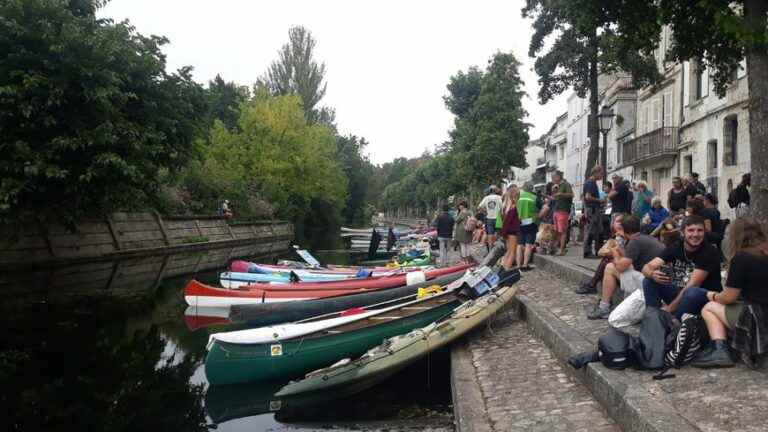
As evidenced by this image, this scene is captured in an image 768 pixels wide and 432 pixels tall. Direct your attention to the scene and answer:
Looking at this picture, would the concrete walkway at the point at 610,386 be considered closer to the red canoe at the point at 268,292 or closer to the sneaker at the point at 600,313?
the sneaker at the point at 600,313

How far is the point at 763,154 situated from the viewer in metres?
7.90

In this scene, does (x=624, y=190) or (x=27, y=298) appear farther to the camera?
(x=27, y=298)

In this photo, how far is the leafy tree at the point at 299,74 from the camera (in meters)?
59.2

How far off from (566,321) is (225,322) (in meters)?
7.49

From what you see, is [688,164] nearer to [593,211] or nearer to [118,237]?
[593,211]

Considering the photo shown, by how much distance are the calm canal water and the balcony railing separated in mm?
22437

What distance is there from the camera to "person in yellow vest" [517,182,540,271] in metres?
12.3

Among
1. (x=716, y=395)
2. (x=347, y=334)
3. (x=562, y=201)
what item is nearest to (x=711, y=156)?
(x=562, y=201)

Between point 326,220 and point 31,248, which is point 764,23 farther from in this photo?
point 326,220

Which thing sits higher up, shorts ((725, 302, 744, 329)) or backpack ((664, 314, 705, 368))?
shorts ((725, 302, 744, 329))

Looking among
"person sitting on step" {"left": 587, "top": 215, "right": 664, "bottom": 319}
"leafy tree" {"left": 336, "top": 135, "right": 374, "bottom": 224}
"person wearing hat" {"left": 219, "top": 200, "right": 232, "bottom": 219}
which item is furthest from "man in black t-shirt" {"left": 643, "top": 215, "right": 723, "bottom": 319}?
"leafy tree" {"left": 336, "top": 135, "right": 374, "bottom": 224}

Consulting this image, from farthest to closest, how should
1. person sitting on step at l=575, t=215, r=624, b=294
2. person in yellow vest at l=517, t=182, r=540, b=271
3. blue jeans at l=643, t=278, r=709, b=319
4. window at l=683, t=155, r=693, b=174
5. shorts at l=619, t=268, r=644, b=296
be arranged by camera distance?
window at l=683, t=155, r=693, b=174, person in yellow vest at l=517, t=182, r=540, b=271, person sitting on step at l=575, t=215, r=624, b=294, shorts at l=619, t=268, r=644, b=296, blue jeans at l=643, t=278, r=709, b=319

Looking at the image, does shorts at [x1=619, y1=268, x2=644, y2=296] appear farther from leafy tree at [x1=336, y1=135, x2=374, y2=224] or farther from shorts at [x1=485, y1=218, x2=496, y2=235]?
leafy tree at [x1=336, y1=135, x2=374, y2=224]

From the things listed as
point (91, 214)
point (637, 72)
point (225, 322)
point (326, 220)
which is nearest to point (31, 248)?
point (91, 214)
